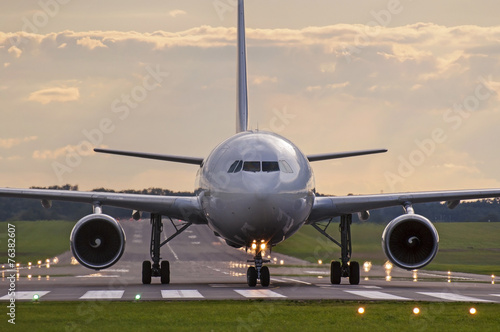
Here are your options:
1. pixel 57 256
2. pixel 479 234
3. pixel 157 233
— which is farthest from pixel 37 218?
pixel 157 233

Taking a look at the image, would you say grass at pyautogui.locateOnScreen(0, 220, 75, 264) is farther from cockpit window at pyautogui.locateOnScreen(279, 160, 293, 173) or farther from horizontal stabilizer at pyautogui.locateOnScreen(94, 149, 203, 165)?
cockpit window at pyautogui.locateOnScreen(279, 160, 293, 173)

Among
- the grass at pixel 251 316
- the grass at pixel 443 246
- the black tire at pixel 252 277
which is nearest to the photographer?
the grass at pixel 251 316

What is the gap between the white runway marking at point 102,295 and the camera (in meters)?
22.1

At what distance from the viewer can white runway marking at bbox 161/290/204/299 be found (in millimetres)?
22500

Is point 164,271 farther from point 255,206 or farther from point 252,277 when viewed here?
point 255,206

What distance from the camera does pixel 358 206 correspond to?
29859 mm

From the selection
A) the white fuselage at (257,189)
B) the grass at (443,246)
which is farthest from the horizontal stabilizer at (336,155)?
the grass at (443,246)

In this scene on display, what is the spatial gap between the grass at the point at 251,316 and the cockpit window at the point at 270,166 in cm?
535

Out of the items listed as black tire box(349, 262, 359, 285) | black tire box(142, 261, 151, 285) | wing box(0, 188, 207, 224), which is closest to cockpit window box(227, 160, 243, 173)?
wing box(0, 188, 207, 224)

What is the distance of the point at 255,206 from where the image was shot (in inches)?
950

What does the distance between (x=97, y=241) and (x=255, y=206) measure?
20.0ft

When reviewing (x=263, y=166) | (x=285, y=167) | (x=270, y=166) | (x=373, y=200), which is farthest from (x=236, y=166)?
(x=373, y=200)

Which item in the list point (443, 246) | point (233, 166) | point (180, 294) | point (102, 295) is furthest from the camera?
point (443, 246)

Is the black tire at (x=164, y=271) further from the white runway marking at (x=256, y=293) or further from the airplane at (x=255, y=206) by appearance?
the white runway marking at (x=256, y=293)
